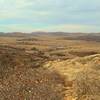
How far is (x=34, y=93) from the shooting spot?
51.2 feet

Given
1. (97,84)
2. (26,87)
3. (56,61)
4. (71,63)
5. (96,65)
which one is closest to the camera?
(26,87)

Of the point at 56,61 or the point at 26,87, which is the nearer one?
the point at 26,87

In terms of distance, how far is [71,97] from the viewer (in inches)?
698

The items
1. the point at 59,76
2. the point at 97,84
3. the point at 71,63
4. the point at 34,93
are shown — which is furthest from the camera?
the point at 71,63

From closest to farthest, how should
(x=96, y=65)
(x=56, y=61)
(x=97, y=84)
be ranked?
1. (x=97, y=84)
2. (x=96, y=65)
3. (x=56, y=61)

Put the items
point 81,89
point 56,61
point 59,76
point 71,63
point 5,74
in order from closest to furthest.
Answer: point 81,89, point 5,74, point 59,76, point 71,63, point 56,61

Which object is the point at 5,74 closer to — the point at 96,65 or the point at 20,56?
the point at 96,65

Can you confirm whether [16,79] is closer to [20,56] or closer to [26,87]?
[26,87]

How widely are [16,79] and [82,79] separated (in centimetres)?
339

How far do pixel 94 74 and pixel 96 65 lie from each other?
431cm

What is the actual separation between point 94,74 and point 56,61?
35.0 ft

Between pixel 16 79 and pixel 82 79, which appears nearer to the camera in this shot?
pixel 16 79

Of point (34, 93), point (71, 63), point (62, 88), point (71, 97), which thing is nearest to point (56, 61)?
point (71, 63)

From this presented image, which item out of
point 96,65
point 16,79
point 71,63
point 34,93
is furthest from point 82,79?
point 71,63
